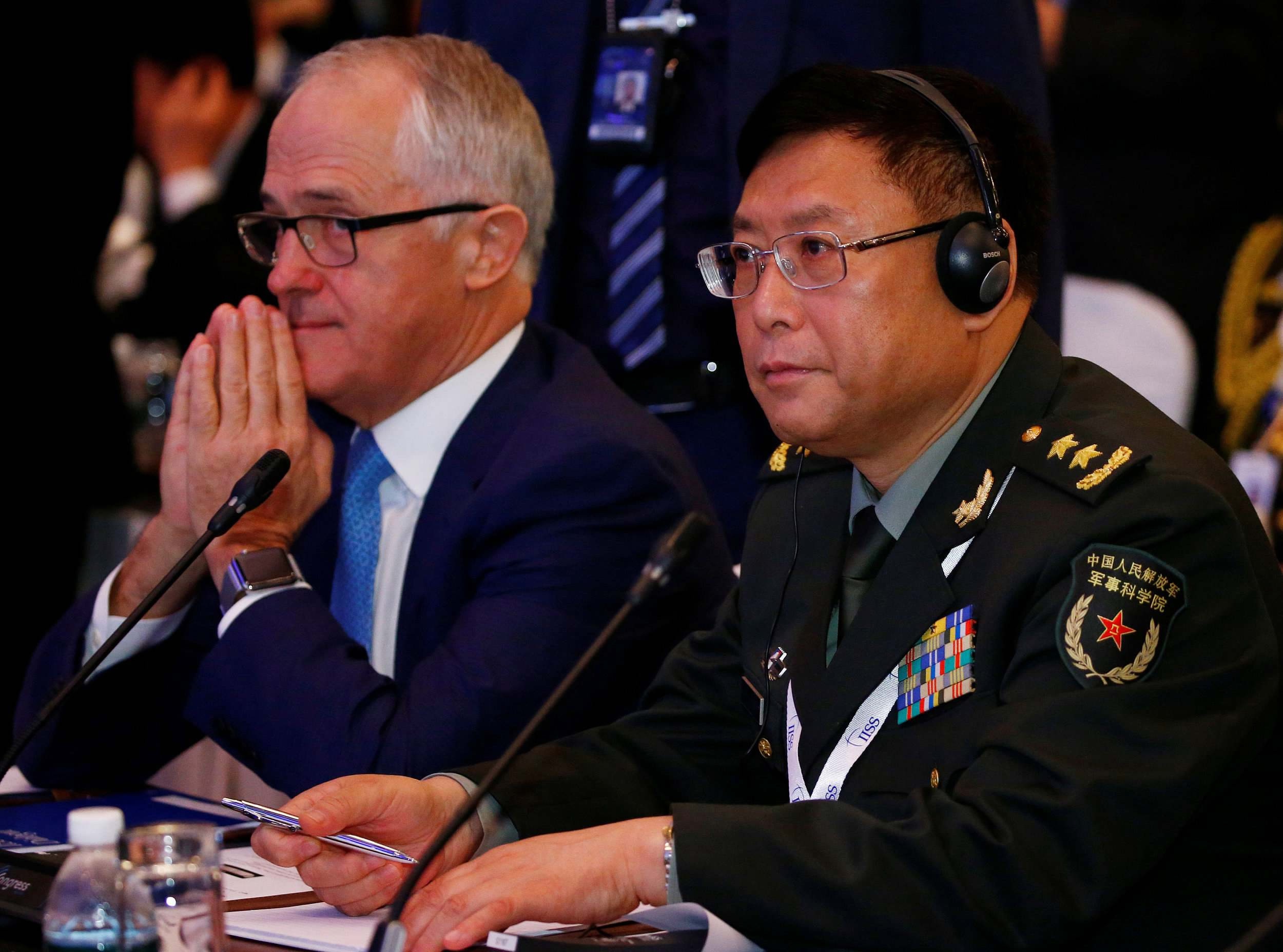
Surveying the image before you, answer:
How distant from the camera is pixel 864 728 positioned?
1.62 meters

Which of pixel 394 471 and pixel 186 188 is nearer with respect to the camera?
pixel 394 471

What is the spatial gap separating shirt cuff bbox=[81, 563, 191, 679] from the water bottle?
3.54ft

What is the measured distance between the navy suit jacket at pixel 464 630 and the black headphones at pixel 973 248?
0.64 meters

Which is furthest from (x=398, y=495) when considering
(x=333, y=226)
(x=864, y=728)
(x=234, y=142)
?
(x=234, y=142)

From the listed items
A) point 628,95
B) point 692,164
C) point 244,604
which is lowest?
point 244,604

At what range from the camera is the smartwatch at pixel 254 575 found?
2.07 metres

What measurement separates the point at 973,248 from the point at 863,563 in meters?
0.36

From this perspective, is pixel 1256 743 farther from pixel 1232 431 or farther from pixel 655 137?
pixel 1232 431

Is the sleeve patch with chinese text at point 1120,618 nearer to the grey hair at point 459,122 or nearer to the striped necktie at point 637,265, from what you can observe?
the grey hair at point 459,122

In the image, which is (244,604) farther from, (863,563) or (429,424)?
(863,563)

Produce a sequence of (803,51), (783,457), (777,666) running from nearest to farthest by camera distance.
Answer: (777,666) → (783,457) → (803,51)

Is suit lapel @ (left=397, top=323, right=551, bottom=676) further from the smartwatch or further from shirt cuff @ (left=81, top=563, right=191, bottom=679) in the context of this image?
shirt cuff @ (left=81, top=563, right=191, bottom=679)

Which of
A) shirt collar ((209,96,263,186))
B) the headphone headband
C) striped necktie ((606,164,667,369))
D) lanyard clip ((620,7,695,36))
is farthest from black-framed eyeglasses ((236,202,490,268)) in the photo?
shirt collar ((209,96,263,186))

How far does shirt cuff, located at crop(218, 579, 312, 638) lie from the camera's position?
2.05 metres
